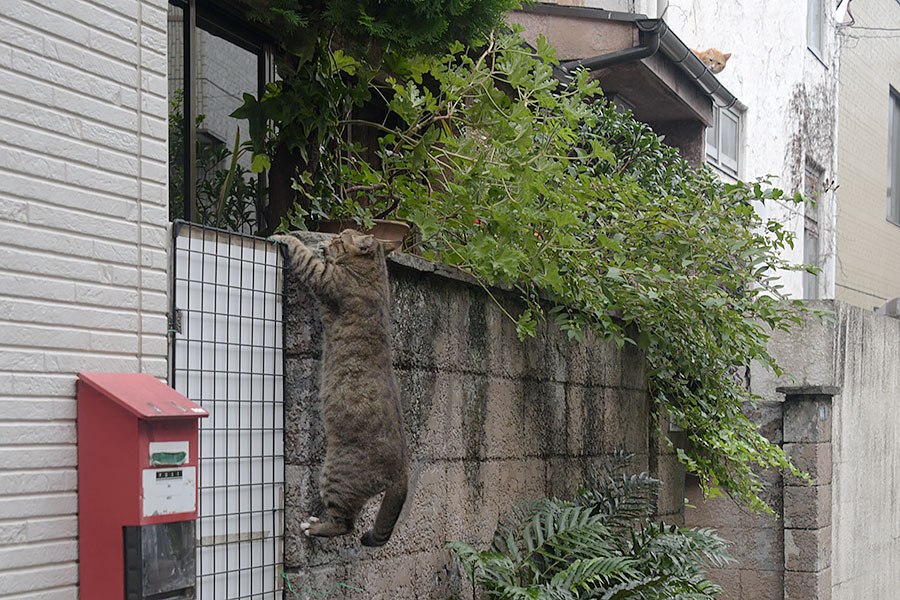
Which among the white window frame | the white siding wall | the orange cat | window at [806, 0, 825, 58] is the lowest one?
the white siding wall

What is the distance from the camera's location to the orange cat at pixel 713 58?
1223 centimetres

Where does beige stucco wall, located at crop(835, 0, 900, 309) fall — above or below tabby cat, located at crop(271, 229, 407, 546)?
above

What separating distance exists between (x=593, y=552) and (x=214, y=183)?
2.84 m

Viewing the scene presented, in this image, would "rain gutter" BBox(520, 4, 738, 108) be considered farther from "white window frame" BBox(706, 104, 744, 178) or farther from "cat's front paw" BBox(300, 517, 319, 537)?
"cat's front paw" BBox(300, 517, 319, 537)

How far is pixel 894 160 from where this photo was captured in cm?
1944

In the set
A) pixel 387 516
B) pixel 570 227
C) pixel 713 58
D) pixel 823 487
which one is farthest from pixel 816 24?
pixel 387 516

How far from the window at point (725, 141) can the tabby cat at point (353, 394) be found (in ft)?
28.6

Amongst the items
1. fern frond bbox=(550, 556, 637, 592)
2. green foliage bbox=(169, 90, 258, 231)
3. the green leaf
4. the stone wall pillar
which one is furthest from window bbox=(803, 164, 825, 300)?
the green leaf

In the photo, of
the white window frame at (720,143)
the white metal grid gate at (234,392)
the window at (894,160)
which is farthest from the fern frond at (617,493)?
the window at (894,160)

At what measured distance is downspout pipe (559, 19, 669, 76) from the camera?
9.06m

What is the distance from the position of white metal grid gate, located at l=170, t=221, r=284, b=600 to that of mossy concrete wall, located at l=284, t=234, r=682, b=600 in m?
0.09

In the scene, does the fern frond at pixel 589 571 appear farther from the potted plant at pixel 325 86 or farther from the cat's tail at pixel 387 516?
the potted plant at pixel 325 86

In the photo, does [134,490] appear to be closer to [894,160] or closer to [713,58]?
[713,58]

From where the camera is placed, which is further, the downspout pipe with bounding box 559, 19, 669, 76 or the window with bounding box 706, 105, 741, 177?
the window with bounding box 706, 105, 741, 177
